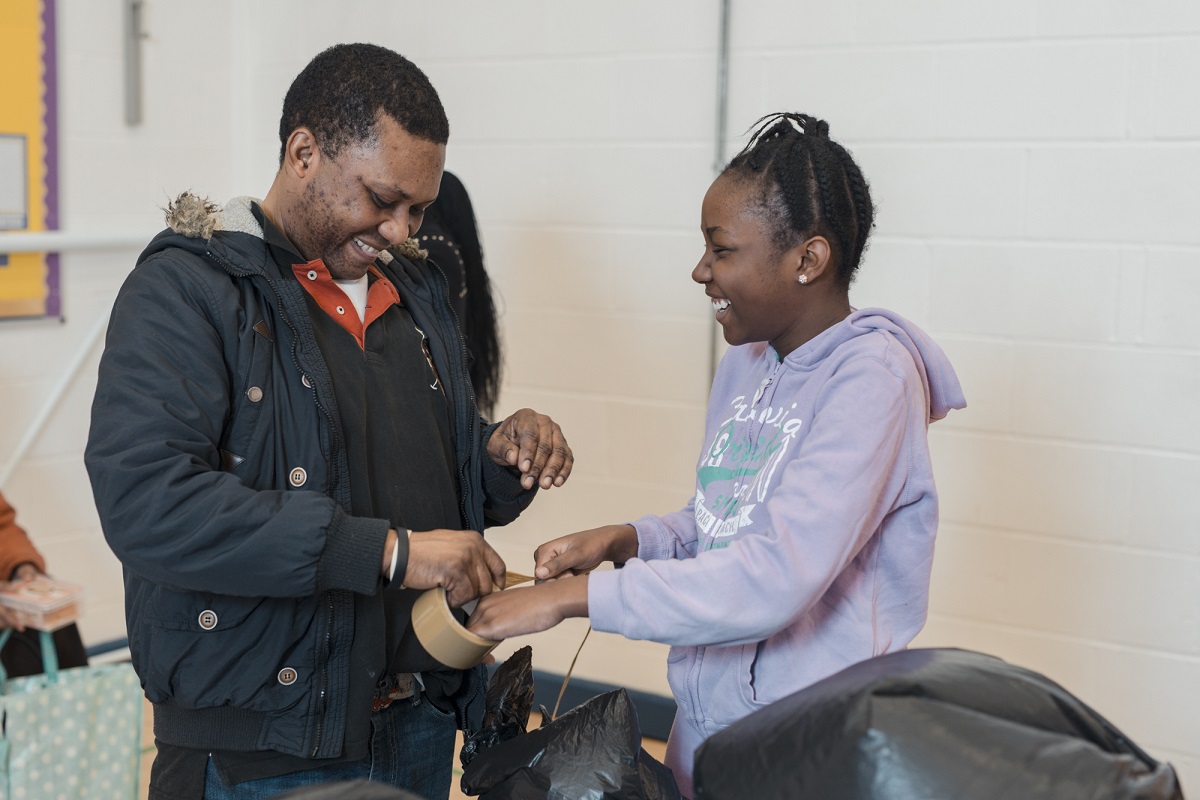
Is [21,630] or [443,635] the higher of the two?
[443,635]

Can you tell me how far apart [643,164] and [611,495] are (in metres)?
0.93

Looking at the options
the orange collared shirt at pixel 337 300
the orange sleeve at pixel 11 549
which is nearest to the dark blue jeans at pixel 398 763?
the orange collared shirt at pixel 337 300

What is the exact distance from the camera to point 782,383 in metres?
1.40

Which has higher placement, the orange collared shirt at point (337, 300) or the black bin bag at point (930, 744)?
the orange collared shirt at point (337, 300)

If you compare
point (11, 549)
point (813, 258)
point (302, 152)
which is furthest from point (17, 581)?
point (813, 258)

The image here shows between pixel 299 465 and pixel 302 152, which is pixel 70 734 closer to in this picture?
pixel 299 465

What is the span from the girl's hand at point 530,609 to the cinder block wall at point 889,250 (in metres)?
1.70

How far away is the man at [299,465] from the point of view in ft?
3.85

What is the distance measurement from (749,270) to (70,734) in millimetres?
1521

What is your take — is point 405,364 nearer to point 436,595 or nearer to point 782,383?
point 436,595

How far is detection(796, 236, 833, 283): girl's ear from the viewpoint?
141cm

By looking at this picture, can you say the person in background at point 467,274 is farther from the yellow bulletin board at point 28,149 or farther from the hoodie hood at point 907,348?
the hoodie hood at point 907,348

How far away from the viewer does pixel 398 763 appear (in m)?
1.47

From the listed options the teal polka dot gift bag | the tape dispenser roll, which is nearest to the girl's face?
the tape dispenser roll
